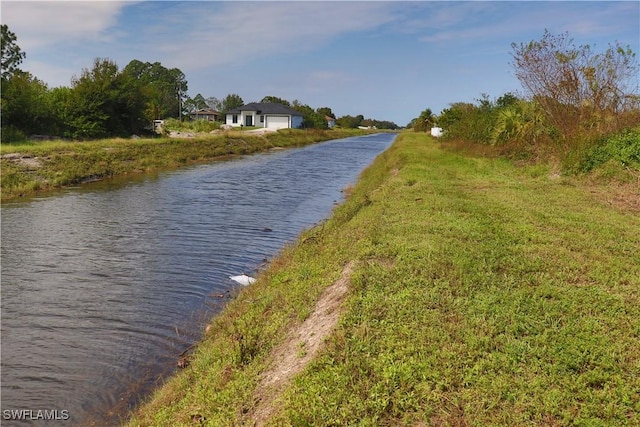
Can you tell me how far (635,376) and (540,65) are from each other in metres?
17.8

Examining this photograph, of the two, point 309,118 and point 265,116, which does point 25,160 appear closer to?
point 265,116

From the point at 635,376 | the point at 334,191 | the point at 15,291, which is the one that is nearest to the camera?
the point at 635,376

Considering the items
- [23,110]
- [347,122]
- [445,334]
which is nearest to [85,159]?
[23,110]

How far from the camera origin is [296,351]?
475 cm

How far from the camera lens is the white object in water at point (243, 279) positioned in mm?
9006

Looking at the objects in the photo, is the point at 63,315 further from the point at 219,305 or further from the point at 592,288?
the point at 592,288

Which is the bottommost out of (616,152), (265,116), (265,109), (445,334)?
(445,334)

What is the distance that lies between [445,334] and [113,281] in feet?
22.7

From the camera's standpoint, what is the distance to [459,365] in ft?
13.0

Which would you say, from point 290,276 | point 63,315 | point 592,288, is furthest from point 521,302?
point 63,315

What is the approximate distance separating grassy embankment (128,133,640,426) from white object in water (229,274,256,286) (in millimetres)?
575

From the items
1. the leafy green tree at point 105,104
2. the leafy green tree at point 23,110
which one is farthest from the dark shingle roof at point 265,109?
the leafy green tree at point 23,110

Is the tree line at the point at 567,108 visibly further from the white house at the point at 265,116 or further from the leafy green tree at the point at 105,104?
the white house at the point at 265,116

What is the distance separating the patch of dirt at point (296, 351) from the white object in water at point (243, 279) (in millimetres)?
3177
